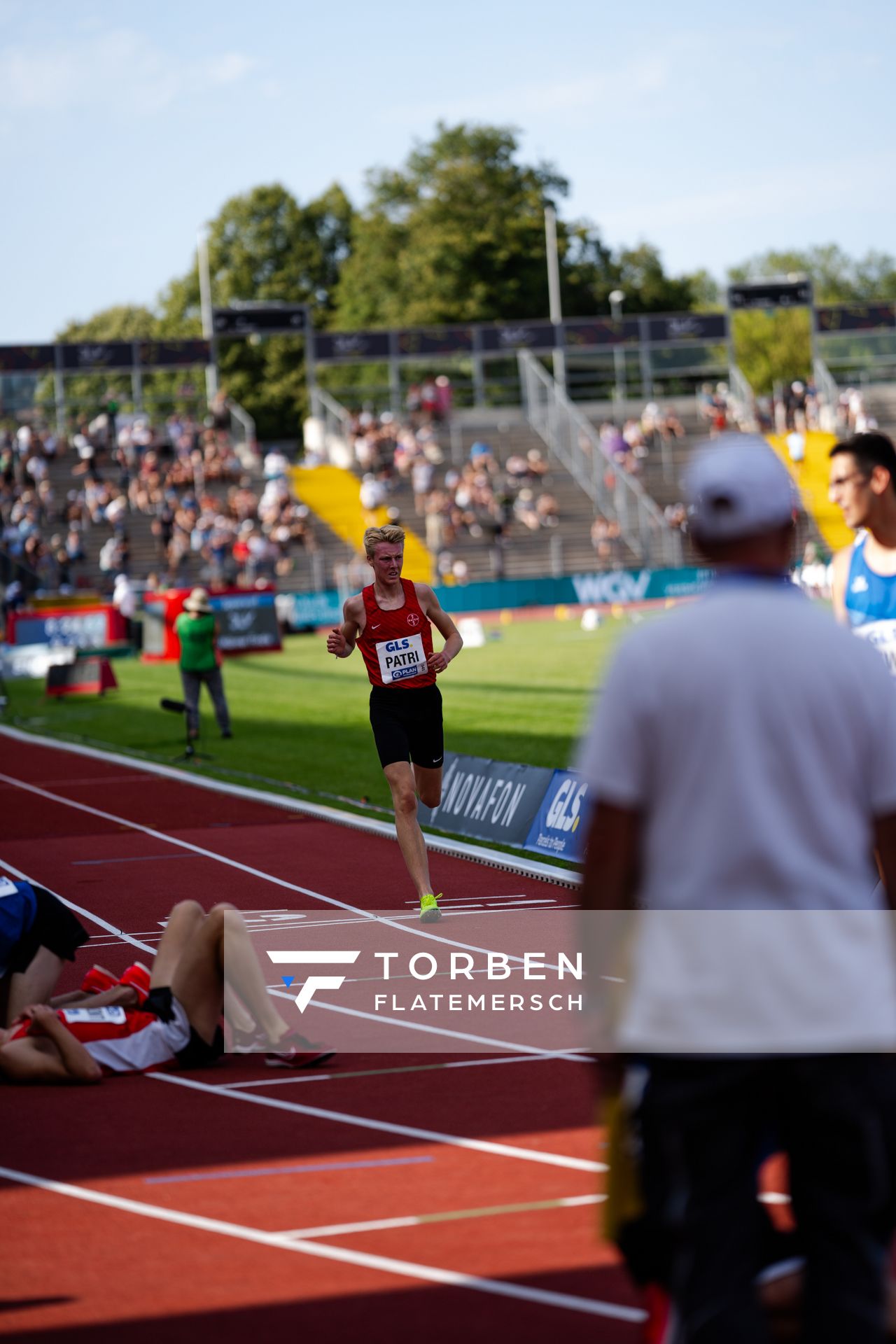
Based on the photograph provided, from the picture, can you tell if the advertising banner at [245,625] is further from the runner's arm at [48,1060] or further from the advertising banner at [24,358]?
the runner's arm at [48,1060]

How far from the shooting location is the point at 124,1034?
7203 mm

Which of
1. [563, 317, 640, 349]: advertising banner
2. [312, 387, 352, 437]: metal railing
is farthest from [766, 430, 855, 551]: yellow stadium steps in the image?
[312, 387, 352, 437]: metal railing

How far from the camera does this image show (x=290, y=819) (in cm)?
1507

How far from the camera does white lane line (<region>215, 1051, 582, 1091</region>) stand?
707cm

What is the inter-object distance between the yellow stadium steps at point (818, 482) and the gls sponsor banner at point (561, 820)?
123 ft

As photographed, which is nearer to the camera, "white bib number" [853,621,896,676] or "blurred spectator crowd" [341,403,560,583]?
"white bib number" [853,621,896,676]

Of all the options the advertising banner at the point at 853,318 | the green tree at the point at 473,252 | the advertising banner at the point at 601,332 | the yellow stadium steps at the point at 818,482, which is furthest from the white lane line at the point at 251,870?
the green tree at the point at 473,252

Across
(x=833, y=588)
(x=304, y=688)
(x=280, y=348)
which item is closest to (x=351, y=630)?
(x=833, y=588)

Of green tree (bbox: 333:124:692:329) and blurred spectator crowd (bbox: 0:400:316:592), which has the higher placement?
green tree (bbox: 333:124:692:329)

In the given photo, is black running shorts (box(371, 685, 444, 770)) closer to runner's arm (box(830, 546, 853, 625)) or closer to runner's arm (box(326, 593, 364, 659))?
runner's arm (box(326, 593, 364, 659))

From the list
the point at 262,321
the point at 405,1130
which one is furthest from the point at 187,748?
the point at 262,321

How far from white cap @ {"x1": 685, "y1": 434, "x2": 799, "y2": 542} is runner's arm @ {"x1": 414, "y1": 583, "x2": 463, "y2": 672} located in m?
6.81

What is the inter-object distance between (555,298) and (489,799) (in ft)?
212

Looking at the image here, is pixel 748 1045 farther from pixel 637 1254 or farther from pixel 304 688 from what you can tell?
pixel 304 688
